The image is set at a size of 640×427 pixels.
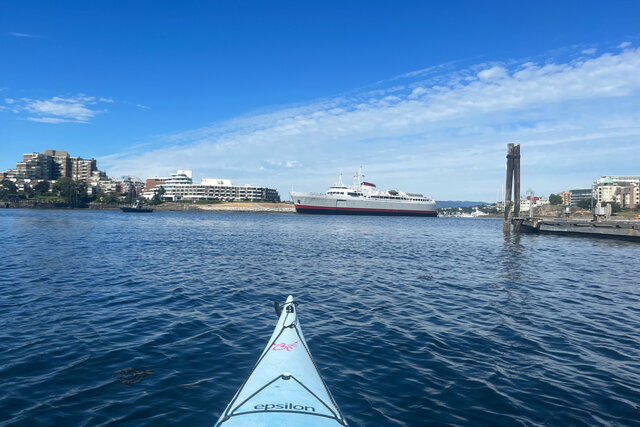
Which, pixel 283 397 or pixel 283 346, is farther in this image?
pixel 283 346

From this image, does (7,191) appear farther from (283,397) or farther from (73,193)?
(283,397)

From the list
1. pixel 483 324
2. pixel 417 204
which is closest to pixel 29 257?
pixel 483 324

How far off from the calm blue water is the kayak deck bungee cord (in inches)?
42.1

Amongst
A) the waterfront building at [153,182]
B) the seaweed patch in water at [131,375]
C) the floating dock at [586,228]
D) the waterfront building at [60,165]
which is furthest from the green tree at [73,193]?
the seaweed patch in water at [131,375]

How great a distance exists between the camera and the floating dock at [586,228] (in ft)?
127

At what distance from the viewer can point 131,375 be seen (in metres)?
6.66

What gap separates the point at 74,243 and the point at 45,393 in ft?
84.6

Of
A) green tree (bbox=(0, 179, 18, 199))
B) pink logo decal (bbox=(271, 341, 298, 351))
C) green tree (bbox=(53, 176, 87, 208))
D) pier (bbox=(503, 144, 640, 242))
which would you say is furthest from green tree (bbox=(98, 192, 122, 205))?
pink logo decal (bbox=(271, 341, 298, 351))

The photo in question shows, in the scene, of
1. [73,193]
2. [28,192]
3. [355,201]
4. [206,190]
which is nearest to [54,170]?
[28,192]

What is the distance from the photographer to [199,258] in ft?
72.0

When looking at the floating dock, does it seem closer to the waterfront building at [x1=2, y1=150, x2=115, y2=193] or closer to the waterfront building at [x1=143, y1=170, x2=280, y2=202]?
the waterfront building at [x1=143, y1=170, x2=280, y2=202]

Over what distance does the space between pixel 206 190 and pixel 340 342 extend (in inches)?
6880

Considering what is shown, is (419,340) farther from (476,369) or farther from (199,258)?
(199,258)

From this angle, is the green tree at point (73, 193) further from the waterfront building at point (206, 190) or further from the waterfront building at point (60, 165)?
the waterfront building at point (60, 165)
